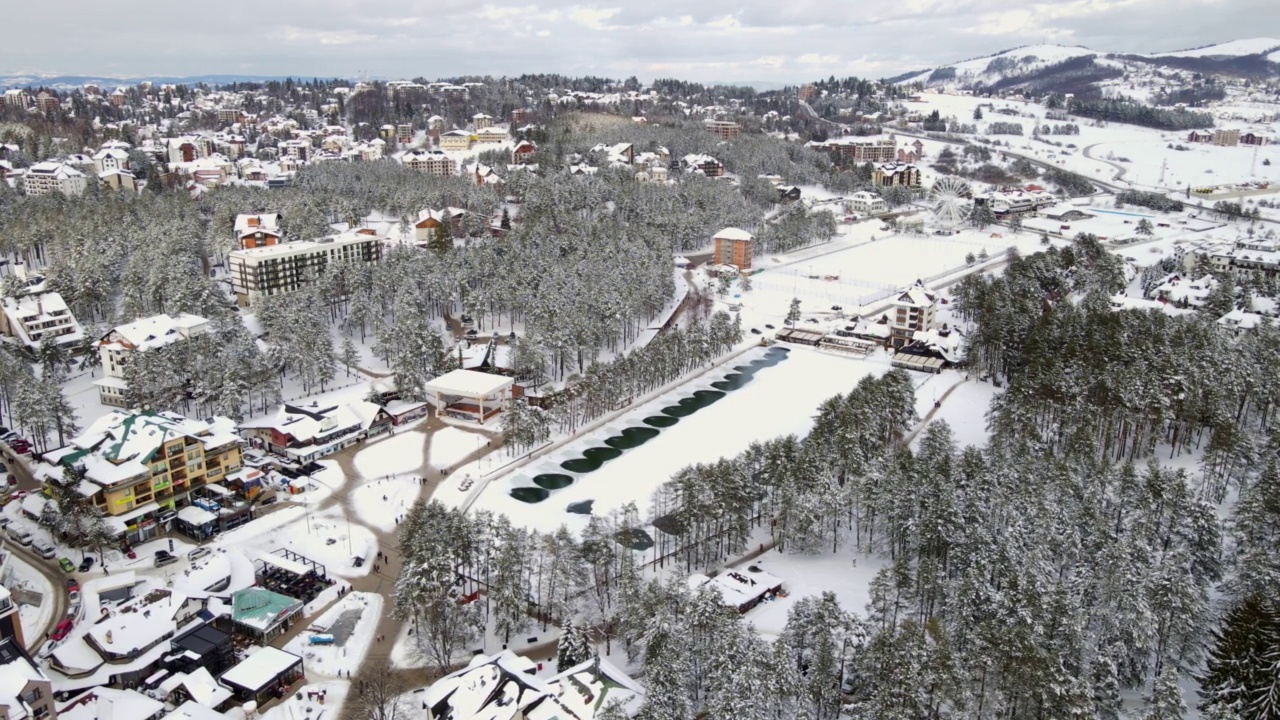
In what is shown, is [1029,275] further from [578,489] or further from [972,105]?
[972,105]

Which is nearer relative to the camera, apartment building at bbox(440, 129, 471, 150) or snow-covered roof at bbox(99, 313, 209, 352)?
snow-covered roof at bbox(99, 313, 209, 352)

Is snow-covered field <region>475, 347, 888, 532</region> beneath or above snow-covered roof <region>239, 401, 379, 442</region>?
beneath

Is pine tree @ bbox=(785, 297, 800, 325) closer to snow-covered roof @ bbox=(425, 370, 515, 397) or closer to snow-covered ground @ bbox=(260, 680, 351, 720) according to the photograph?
snow-covered roof @ bbox=(425, 370, 515, 397)

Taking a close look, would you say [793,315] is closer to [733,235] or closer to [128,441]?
[733,235]

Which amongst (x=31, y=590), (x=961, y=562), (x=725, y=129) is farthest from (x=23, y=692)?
(x=725, y=129)

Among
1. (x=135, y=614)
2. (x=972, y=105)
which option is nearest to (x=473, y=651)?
(x=135, y=614)

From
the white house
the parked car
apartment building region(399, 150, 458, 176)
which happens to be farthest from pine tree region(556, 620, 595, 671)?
the white house

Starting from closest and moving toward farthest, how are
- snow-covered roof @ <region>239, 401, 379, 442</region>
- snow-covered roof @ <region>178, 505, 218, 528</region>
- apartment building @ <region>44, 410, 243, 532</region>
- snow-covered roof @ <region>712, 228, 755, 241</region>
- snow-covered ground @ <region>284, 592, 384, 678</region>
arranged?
1. snow-covered ground @ <region>284, 592, 384, 678</region>
2. apartment building @ <region>44, 410, 243, 532</region>
3. snow-covered roof @ <region>178, 505, 218, 528</region>
4. snow-covered roof @ <region>239, 401, 379, 442</region>
5. snow-covered roof @ <region>712, 228, 755, 241</region>
